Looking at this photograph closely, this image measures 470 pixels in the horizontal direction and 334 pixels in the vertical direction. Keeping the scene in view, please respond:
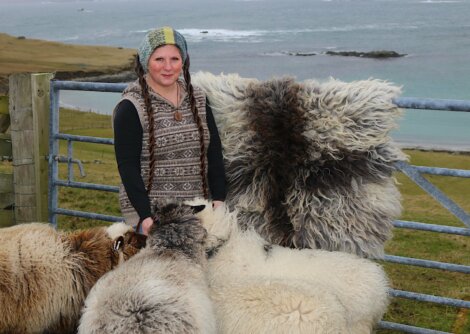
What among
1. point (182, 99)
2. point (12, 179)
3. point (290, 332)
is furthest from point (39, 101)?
point (290, 332)

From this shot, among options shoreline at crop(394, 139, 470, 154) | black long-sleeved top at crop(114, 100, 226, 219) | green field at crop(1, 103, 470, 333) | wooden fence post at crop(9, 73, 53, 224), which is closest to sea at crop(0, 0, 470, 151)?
shoreline at crop(394, 139, 470, 154)

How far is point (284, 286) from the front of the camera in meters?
2.58

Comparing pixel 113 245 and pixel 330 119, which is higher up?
pixel 330 119

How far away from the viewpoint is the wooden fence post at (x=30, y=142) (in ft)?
14.5

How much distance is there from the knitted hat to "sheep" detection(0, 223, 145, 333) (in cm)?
91

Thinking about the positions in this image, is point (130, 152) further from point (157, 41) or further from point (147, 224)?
point (157, 41)

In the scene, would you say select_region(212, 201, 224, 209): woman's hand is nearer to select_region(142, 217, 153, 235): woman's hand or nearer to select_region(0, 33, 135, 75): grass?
select_region(142, 217, 153, 235): woman's hand

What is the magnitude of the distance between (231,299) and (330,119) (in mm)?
1117

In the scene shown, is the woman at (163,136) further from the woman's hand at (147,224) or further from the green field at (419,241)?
the green field at (419,241)

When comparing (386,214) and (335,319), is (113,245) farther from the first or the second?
(386,214)

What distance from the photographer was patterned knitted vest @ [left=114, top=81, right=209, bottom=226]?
311 centimetres

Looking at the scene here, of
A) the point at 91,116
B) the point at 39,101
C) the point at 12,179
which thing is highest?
the point at 39,101

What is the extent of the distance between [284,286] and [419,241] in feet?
18.5

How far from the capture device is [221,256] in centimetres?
285
